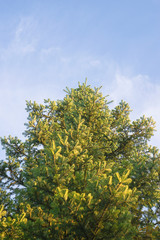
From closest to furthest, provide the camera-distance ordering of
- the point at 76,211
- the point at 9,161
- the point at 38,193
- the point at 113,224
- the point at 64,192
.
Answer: the point at 64,192
the point at 76,211
the point at 113,224
the point at 38,193
the point at 9,161

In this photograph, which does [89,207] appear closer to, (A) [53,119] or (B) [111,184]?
(B) [111,184]

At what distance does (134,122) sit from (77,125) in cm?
376

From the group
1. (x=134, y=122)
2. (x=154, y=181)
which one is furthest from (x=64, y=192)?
(x=134, y=122)

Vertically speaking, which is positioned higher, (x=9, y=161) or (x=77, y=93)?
(x=77, y=93)

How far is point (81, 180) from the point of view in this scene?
26.5 ft

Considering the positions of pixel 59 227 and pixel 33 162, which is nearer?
pixel 59 227

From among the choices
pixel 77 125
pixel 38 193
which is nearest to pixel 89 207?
pixel 38 193

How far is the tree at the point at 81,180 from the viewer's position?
627cm

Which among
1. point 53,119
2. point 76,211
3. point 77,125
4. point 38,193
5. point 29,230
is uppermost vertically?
point 53,119

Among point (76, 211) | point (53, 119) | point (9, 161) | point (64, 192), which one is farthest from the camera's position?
point (53, 119)

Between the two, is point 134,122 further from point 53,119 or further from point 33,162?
point 33,162

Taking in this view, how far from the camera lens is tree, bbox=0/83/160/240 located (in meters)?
6.27

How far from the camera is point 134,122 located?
12.3 meters

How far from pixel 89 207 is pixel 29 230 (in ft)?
5.99
